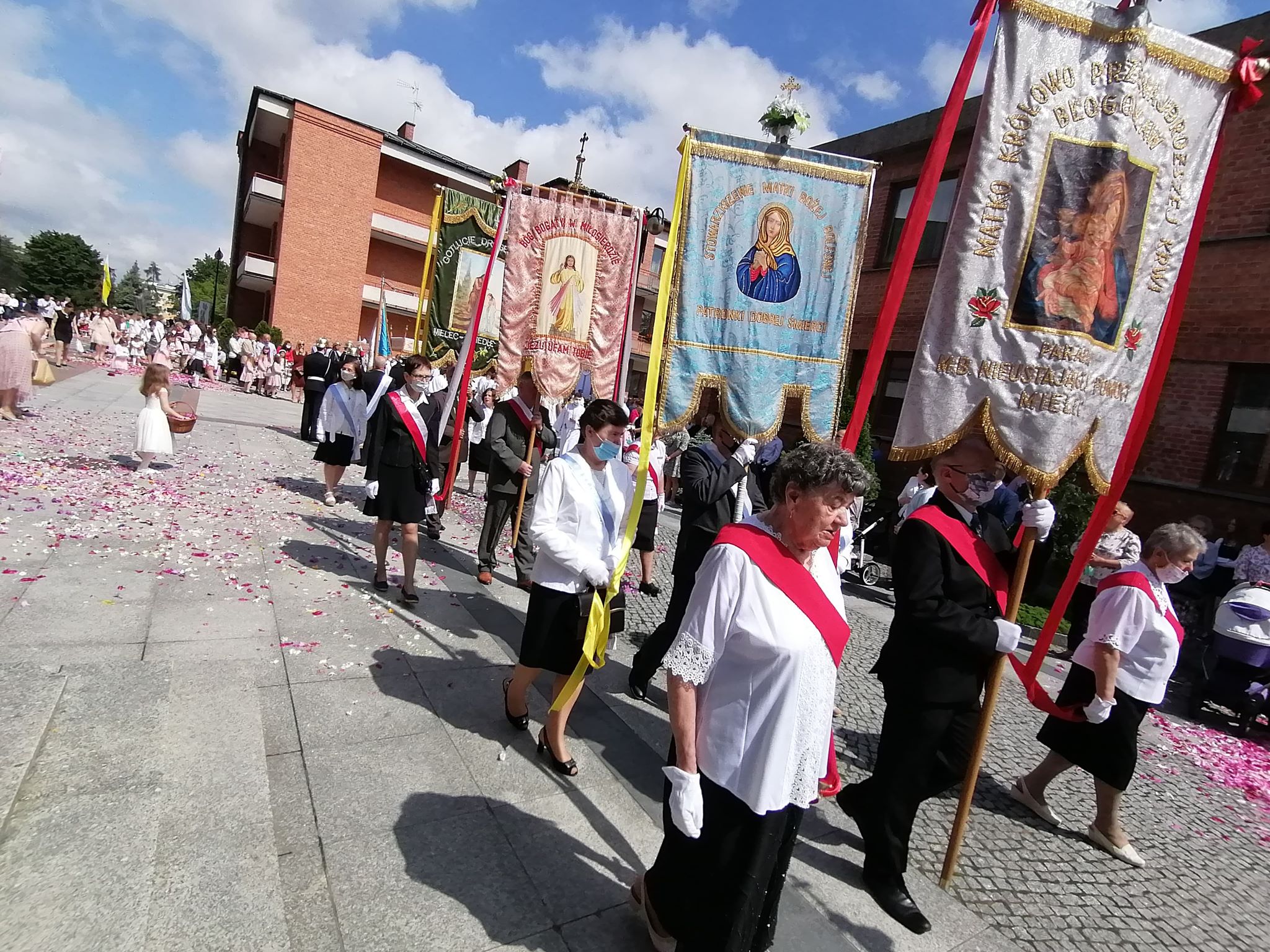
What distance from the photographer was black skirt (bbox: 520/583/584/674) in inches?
136

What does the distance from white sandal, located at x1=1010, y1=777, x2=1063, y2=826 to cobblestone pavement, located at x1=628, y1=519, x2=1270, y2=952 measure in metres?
0.05

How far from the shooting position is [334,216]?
2792cm

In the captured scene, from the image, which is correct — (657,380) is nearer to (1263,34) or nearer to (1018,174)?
(1018,174)

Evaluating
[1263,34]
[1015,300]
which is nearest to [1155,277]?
[1015,300]

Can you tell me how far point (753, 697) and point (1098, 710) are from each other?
2.46 meters

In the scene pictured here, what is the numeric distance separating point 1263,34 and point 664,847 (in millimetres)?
14182

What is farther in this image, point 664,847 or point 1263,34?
point 1263,34

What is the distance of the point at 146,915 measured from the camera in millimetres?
2090

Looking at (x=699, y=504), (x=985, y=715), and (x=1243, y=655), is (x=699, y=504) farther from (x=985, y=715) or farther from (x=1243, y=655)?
(x=1243, y=655)

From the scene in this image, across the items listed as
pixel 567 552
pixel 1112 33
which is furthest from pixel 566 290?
pixel 1112 33

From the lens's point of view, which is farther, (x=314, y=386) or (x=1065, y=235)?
(x=314, y=386)

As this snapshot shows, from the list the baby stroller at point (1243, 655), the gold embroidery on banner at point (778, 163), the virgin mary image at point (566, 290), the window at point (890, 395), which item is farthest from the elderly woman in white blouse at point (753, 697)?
the window at point (890, 395)

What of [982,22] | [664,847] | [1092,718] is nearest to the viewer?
[664,847]

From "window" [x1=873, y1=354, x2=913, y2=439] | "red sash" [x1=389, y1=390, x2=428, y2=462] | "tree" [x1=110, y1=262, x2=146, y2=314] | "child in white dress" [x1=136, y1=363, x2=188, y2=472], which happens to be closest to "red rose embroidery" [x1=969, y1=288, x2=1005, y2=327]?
"red sash" [x1=389, y1=390, x2=428, y2=462]
